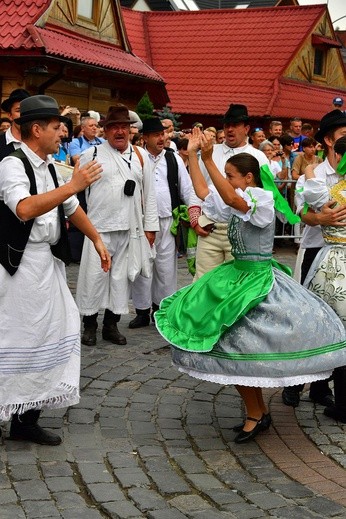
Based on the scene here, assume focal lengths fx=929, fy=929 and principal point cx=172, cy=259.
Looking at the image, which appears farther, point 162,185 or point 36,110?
point 162,185

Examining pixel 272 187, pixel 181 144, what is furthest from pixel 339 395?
pixel 181 144

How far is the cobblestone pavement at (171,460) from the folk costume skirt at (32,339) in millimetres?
318

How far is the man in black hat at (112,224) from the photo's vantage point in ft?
26.6

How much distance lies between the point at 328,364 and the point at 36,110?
2.19 metres

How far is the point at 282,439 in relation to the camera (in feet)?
18.4

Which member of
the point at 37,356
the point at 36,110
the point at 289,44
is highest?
the point at 289,44

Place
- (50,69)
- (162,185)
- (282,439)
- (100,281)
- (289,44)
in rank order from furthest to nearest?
1. (289,44)
2. (50,69)
3. (162,185)
4. (100,281)
5. (282,439)

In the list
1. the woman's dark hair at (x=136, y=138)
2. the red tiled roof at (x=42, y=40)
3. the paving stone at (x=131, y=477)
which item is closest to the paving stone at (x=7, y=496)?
the paving stone at (x=131, y=477)

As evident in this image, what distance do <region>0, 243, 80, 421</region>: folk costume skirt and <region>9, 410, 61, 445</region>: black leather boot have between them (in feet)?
0.37

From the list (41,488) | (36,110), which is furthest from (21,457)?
(36,110)

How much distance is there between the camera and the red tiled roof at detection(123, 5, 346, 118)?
29766 millimetres

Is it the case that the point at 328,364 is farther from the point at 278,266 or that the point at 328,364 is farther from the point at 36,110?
the point at 36,110

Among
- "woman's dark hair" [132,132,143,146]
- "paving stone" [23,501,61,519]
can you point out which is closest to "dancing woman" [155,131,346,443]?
"paving stone" [23,501,61,519]

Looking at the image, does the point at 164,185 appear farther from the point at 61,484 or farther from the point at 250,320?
the point at 61,484
